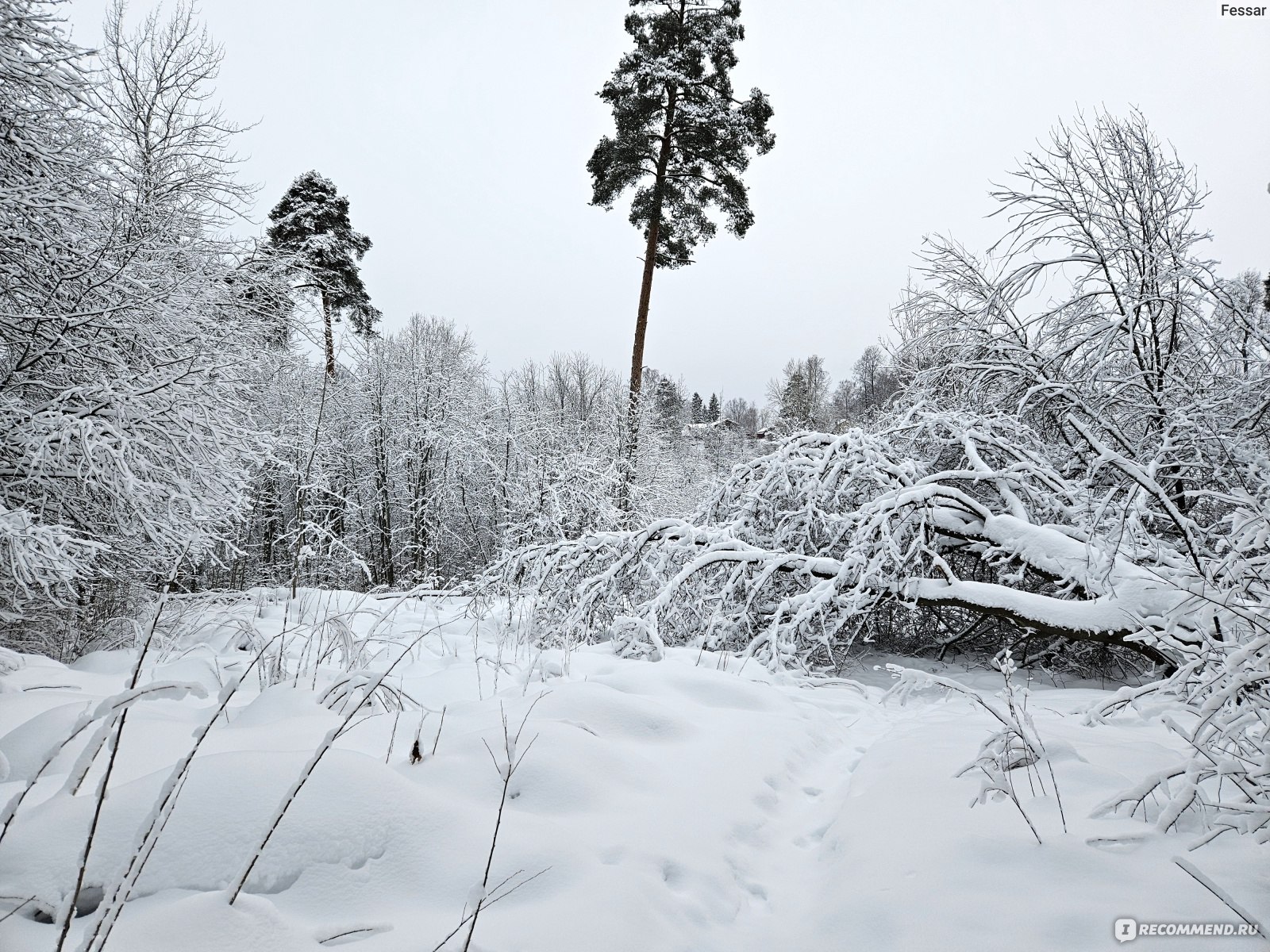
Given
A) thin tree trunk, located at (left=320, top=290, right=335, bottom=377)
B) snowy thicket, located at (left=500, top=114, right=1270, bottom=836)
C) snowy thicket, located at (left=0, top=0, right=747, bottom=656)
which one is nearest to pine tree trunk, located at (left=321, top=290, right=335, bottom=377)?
thin tree trunk, located at (left=320, top=290, right=335, bottom=377)

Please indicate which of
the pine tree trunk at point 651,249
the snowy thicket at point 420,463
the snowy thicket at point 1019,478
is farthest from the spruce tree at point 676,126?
the snowy thicket at point 1019,478

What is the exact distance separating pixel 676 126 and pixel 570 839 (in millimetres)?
13665

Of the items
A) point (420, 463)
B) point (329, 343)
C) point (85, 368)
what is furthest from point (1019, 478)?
point (420, 463)

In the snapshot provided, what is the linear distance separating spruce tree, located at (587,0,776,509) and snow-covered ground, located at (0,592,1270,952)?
11.1 metres

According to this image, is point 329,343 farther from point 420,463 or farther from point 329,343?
point 420,463

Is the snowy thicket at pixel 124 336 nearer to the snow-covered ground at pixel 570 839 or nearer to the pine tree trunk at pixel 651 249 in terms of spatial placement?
the snow-covered ground at pixel 570 839

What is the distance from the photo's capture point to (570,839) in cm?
169

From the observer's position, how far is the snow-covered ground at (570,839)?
49.0 inches

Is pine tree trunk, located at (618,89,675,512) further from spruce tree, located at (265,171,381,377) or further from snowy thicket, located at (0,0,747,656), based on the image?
spruce tree, located at (265,171,381,377)

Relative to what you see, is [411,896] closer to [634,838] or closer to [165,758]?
[634,838]

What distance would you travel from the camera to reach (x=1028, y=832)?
173 cm

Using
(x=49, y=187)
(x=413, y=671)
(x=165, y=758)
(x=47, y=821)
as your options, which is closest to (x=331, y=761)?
(x=47, y=821)

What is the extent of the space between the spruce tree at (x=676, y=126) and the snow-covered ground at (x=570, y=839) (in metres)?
11.1

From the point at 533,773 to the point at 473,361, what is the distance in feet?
64.2
